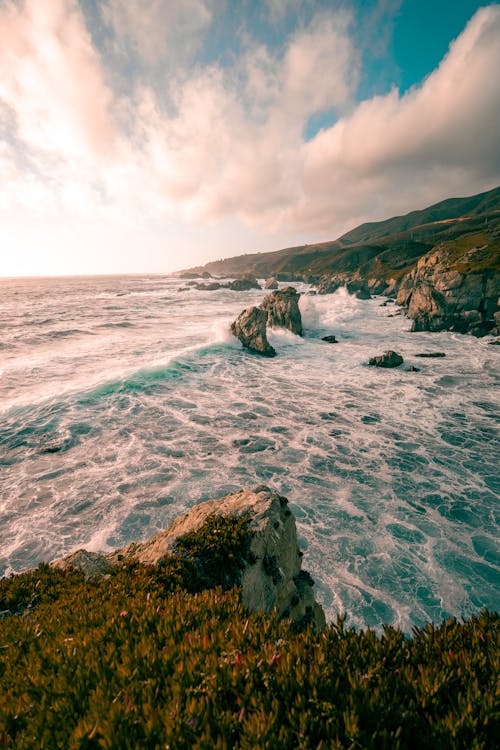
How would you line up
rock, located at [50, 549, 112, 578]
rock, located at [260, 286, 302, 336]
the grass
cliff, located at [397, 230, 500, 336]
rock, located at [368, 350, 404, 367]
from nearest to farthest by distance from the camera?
the grass
rock, located at [50, 549, 112, 578]
rock, located at [368, 350, 404, 367]
rock, located at [260, 286, 302, 336]
cliff, located at [397, 230, 500, 336]

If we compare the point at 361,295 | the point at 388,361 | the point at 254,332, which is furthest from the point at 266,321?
the point at 361,295

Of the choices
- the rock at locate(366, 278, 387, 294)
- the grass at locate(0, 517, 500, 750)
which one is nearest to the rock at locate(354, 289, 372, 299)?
the rock at locate(366, 278, 387, 294)

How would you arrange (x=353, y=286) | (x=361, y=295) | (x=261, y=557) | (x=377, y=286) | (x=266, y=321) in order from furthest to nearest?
(x=377, y=286)
(x=353, y=286)
(x=361, y=295)
(x=266, y=321)
(x=261, y=557)

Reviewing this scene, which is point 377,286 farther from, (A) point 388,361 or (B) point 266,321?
(A) point 388,361

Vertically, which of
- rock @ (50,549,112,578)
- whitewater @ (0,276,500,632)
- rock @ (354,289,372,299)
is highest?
rock @ (50,549,112,578)

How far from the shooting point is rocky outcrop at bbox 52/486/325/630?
739cm

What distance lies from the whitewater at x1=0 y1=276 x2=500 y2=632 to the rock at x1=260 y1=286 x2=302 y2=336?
Answer: 13121 mm

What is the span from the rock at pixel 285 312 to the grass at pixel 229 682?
48.5 meters

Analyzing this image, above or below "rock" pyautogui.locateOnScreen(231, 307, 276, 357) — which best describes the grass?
above

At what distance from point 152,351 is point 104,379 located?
11827mm

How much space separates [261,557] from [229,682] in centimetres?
466

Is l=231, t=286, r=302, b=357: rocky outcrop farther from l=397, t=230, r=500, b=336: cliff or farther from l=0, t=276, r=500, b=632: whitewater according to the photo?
l=397, t=230, r=500, b=336: cliff

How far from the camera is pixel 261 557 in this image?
7816mm

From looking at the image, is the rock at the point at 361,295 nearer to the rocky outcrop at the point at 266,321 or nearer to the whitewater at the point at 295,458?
the rocky outcrop at the point at 266,321
